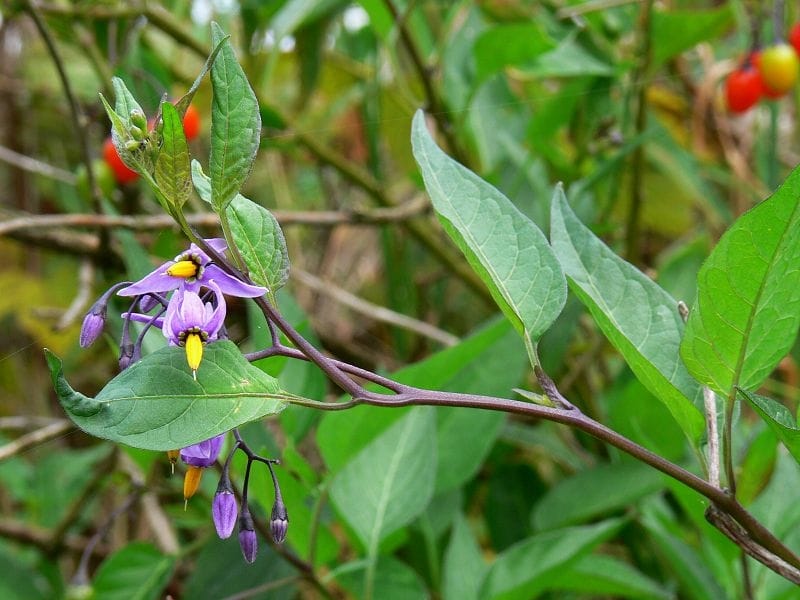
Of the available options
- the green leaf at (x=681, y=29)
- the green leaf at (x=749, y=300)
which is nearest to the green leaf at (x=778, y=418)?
the green leaf at (x=749, y=300)

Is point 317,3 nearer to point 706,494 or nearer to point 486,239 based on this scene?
point 486,239

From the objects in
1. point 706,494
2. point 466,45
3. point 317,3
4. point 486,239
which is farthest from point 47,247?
point 706,494

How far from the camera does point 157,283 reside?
425 millimetres

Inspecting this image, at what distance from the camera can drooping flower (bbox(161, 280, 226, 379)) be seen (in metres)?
A: 0.41

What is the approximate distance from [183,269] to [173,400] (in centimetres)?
6

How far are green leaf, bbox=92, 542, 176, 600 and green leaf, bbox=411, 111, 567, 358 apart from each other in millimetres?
537

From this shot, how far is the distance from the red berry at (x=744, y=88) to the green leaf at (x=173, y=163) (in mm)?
1035

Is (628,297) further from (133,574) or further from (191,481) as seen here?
(133,574)

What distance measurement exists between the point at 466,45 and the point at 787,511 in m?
0.75

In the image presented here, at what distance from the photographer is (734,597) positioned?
0.81 metres

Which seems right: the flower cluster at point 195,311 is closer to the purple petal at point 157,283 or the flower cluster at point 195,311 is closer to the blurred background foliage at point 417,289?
the purple petal at point 157,283

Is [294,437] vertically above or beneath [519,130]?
beneath

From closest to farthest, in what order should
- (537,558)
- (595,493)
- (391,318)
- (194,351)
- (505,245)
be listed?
1. (194,351)
2. (505,245)
3. (537,558)
4. (595,493)
5. (391,318)

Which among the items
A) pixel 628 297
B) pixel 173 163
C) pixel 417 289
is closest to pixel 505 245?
pixel 628 297
